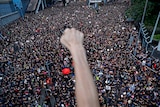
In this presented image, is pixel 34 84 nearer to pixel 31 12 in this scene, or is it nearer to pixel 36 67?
pixel 36 67

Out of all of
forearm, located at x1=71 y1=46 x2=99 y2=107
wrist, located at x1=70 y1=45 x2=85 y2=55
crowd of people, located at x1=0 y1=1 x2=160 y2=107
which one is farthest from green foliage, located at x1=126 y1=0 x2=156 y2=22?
forearm, located at x1=71 y1=46 x2=99 y2=107

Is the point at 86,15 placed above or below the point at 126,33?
above

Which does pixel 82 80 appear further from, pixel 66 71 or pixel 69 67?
pixel 69 67

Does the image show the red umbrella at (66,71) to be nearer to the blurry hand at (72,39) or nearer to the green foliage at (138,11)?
the blurry hand at (72,39)

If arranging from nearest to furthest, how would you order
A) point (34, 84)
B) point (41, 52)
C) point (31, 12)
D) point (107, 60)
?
1. point (34, 84)
2. point (107, 60)
3. point (41, 52)
4. point (31, 12)

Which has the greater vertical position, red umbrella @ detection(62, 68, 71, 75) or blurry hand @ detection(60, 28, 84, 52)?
blurry hand @ detection(60, 28, 84, 52)

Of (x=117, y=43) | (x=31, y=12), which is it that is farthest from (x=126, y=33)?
(x=31, y=12)

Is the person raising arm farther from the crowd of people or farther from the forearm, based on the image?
the crowd of people

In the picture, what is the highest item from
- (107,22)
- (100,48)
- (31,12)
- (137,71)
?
(31,12)
